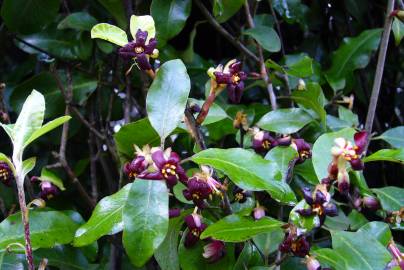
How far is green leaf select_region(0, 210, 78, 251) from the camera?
3.02ft

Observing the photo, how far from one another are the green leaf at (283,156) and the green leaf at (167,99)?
0.21 metres

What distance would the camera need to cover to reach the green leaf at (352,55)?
142 centimetres

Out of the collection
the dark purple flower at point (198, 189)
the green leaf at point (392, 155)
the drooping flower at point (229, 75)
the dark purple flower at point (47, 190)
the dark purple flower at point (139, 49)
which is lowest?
the dark purple flower at point (47, 190)

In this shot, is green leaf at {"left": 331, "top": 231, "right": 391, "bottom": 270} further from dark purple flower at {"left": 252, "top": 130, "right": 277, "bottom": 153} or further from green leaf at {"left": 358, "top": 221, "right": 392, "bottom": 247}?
dark purple flower at {"left": 252, "top": 130, "right": 277, "bottom": 153}

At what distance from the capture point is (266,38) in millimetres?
1266

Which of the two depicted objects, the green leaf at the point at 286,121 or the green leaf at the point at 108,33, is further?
the green leaf at the point at 286,121

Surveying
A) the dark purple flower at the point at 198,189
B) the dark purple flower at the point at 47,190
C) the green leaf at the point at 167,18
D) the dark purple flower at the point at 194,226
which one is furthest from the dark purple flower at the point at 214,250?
the green leaf at the point at 167,18

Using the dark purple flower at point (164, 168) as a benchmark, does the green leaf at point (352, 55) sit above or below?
below

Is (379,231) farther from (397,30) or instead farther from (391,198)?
(397,30)

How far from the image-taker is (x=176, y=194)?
0.99 m

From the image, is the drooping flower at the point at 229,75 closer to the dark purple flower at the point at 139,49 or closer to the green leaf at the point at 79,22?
the dark purple flower at the point at 139,49

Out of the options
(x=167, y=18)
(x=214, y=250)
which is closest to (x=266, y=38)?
(x=167, y=18)

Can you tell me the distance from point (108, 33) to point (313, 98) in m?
0.50

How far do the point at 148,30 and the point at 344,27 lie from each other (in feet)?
3.32
